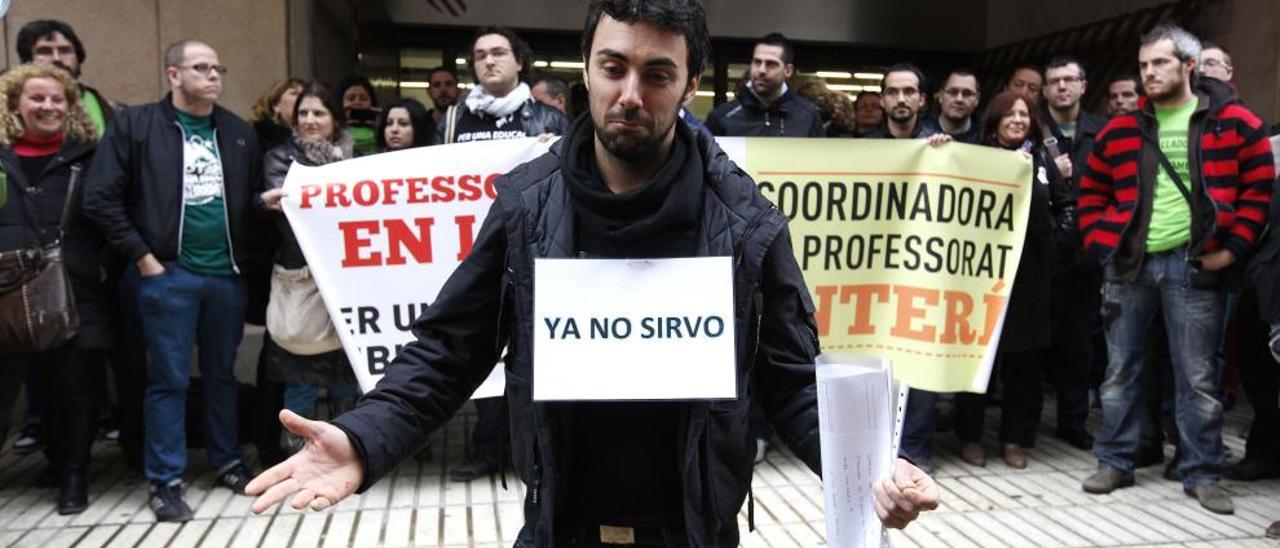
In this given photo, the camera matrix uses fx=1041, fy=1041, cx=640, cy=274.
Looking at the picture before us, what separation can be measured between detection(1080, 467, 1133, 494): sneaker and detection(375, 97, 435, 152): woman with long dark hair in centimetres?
403

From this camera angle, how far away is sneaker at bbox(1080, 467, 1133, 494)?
5258 millimetres

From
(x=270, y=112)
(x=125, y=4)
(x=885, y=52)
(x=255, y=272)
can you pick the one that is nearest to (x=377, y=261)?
(x=255, y=272)

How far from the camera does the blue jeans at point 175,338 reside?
4.91 m

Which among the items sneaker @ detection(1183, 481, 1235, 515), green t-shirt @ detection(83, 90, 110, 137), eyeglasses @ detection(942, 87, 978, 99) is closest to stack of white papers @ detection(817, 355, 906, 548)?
sneaker @ detection(1183, 481, 1235, 515)

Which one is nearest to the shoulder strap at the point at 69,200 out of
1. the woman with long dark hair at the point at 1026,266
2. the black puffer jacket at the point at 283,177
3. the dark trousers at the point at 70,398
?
the dark trousers at the point at 70,398

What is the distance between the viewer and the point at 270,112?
6.07 metres

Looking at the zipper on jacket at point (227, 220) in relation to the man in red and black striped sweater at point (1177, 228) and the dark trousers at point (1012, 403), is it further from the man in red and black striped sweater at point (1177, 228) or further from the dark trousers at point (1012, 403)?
the man in red and black striped sweater at point (1177, 228)

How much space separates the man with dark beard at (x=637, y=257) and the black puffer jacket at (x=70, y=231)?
3.55m

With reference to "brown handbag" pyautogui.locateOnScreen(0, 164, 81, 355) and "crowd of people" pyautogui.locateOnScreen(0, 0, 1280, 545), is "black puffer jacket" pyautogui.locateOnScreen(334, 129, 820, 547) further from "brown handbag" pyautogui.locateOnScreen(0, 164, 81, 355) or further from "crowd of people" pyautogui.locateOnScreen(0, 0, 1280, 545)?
"brown handbag" pyautogui.locateOnScreen(0, 164, 81, 355)

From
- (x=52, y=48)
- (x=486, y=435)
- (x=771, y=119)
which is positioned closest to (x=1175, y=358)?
(x=771, y=119)

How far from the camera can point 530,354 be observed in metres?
1.99

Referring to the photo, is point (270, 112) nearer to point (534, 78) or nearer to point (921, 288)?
point (534, 78)

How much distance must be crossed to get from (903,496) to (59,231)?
449 centimetres

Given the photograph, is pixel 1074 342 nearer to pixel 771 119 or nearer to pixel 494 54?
pixel 771 119
